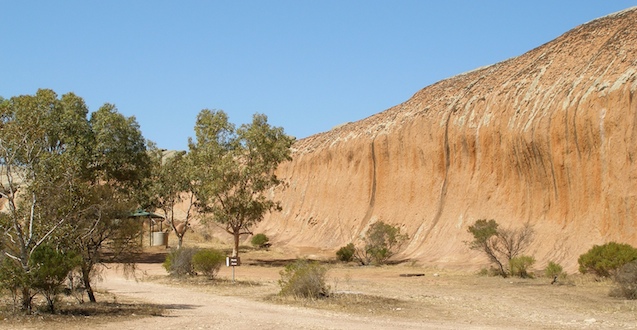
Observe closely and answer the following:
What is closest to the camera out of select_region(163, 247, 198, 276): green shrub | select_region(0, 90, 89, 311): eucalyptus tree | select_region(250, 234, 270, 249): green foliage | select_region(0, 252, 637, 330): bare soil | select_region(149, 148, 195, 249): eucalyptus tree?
select_region(0, 252, 637, 330): bare soil

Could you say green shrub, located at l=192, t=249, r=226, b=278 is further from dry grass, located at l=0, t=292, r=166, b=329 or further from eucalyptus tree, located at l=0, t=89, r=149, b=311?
dry grass, located at l=0, t=292, r=166, b=329

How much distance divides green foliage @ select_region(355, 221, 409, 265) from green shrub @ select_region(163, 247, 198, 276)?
14278 millimetres

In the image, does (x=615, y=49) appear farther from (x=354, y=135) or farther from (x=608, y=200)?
(x=354, y=135)

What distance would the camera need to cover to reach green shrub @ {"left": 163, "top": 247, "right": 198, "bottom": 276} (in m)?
29.5

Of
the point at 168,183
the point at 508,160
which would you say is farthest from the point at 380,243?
the point at 168,183

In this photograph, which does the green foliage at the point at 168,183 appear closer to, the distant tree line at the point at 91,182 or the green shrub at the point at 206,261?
the distant tree line at the point at 91,182

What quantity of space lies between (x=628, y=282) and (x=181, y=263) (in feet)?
55.3

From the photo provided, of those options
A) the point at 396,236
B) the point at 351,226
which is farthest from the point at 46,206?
the point at 351,226

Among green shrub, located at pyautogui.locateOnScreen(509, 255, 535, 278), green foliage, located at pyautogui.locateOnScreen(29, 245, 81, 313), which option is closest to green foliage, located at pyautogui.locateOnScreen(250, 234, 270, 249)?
green shrub, located at pyautogui.locateOnScreen(509, 255, 535, 278)

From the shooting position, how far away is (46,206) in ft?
57.3

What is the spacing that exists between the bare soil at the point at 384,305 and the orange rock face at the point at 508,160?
6587 millimetres

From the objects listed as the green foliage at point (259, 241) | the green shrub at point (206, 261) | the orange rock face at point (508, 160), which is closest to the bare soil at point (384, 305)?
the green shrub at point (206, 261)

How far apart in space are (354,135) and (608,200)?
92.4 ft

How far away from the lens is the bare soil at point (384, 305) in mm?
15586
